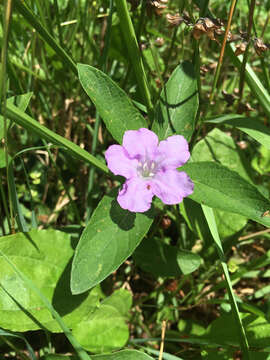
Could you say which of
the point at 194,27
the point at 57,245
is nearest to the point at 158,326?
the point at 57,245

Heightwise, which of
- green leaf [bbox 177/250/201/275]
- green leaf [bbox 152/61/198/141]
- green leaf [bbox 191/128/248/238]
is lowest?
green leaf [bbox 177/250/201/275]

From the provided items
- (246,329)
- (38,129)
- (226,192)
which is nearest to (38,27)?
(38,129)

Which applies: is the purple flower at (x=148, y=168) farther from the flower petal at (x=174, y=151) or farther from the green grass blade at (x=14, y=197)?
the green grass blade at (x=14, y=197)

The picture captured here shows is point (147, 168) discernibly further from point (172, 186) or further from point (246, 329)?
point (246, 329)

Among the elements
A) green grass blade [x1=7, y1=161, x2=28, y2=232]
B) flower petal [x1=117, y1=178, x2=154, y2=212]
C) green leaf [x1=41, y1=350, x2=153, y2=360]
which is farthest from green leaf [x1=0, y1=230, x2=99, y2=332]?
flower petal [x1=117, y1=178, x2=154, y2=212]

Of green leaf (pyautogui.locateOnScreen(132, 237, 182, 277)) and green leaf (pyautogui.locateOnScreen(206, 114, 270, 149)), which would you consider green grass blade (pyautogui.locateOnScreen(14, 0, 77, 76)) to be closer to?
green leaf (pyautogui.locateOnScreen(206, 114, 270, 149))

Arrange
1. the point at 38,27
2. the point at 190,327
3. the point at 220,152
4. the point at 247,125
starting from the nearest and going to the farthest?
the point at 38,27, the point at 247,125, the point at 190,327, the point at 220,152

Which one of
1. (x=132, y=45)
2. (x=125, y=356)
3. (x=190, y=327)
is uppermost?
(x=132, y=45)
